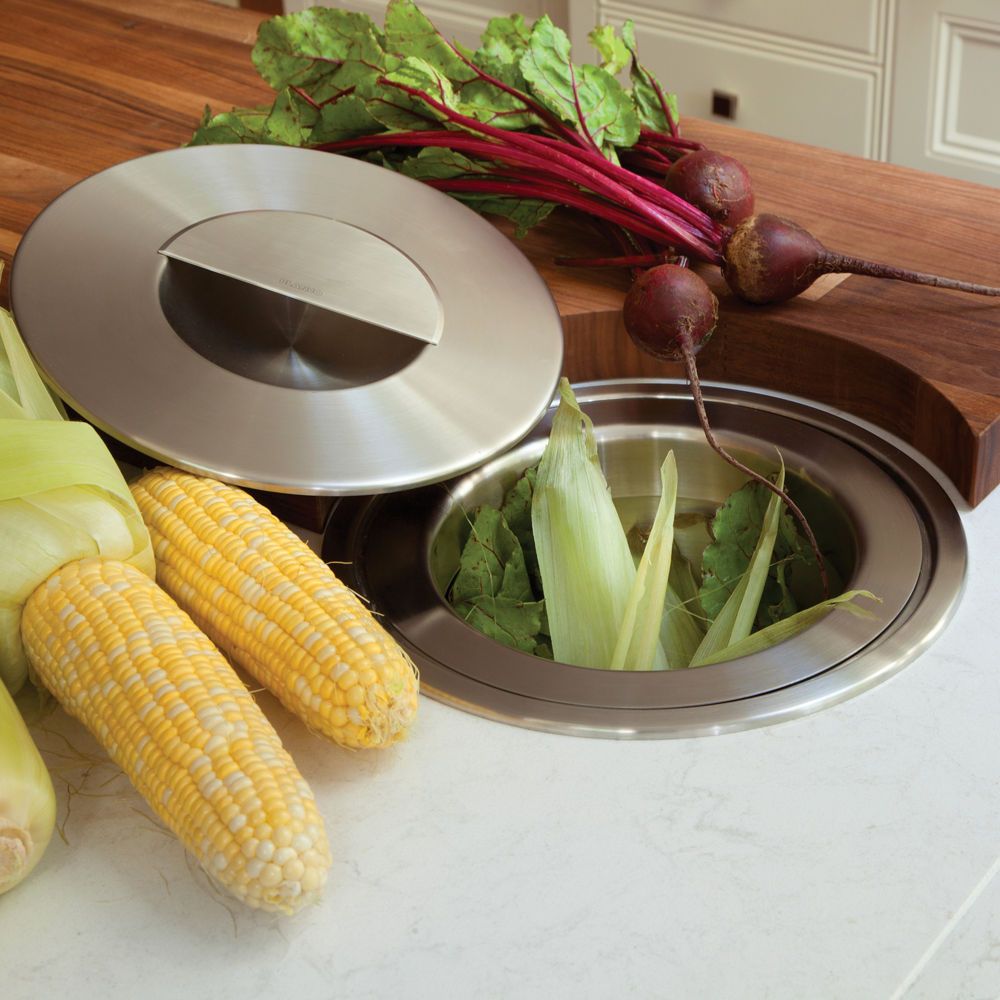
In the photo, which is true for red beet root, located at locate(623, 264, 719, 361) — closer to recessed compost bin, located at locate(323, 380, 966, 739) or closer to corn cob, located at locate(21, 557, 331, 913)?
recessed compost bin, located at locate(323, 380, 966, 739)

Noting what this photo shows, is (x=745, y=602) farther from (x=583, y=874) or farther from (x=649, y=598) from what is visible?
(x=583, y=874)

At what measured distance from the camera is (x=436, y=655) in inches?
33.7

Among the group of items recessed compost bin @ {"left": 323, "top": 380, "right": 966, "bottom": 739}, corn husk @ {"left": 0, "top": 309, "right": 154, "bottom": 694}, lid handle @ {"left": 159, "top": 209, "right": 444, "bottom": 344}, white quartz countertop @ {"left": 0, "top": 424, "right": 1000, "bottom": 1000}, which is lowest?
white quartz countertop @ {"left": 0, "top": 424, "right": 1000, "bottom": 1000}

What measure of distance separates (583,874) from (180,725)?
25 cm

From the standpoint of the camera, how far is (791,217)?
1238 millimetres

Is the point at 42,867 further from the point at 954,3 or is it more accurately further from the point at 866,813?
the point at 954,3

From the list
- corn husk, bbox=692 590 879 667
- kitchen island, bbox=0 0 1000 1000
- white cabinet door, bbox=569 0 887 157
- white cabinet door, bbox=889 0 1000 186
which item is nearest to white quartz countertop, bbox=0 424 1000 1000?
kitchen island, bbox=0 0 1000 1000

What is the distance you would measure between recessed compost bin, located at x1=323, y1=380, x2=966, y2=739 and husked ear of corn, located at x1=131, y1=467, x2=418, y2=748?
0.34 feet

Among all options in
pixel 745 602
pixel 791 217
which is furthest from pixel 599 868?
pixel 791 217

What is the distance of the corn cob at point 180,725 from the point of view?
63 centimetres

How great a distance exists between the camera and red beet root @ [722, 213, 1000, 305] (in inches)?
41.6

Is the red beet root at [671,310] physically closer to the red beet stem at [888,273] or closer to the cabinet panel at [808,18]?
the red beet stem at [888,273]

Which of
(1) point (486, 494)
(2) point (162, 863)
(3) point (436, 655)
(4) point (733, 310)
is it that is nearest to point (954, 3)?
(4) point (733, 310)

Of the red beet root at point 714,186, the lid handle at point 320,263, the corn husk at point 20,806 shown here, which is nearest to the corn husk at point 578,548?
the lid handle at point 320,263
